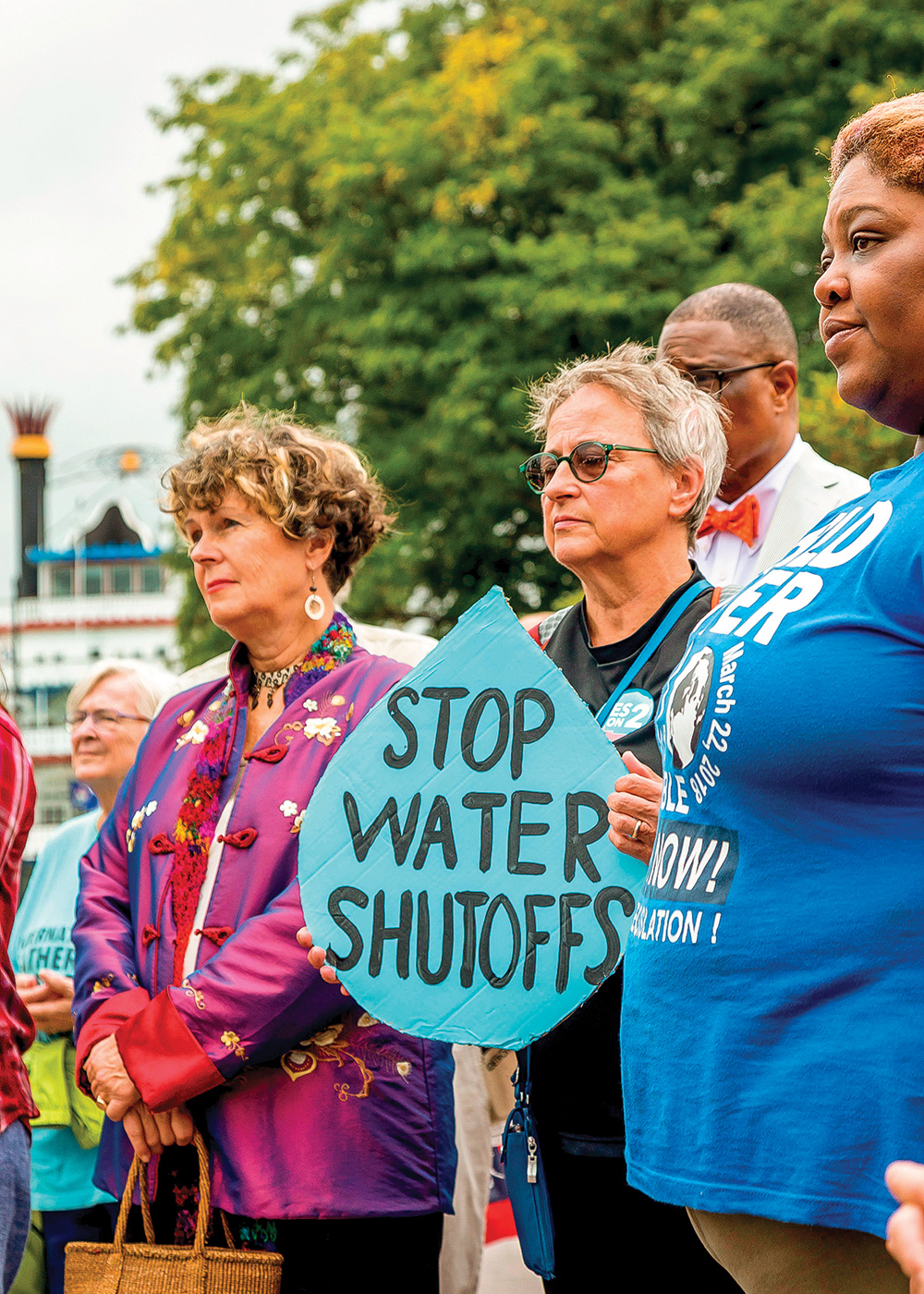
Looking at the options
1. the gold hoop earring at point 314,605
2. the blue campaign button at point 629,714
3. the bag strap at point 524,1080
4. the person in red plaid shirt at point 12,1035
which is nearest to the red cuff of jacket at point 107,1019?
the person in red plaid shirt at point 12,1035

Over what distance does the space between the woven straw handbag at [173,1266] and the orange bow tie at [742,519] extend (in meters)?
1.79

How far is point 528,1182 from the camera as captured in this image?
2338 millimetres

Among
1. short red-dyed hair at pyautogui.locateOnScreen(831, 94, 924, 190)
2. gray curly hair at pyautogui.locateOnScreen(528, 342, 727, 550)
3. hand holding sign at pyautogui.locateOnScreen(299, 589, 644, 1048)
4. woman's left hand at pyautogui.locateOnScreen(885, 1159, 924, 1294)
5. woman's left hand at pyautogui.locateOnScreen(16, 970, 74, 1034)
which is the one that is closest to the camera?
woman's left hand at pyautogui.locateOnScreen(885, 1159, 924, 1294)

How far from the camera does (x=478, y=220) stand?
502 inches

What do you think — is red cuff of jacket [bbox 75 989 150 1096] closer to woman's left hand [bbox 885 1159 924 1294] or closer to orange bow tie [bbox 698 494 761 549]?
orange bow tie [bbox 698 494 761 549]

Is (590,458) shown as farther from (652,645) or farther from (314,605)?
(314,605)

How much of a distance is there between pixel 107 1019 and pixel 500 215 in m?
11.0

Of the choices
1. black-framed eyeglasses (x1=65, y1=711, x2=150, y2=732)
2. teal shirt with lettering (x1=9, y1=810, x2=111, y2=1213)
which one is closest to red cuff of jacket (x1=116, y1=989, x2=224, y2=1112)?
teal shirt with lettering (x1=9, y1=810, x2=111, y2=1213)

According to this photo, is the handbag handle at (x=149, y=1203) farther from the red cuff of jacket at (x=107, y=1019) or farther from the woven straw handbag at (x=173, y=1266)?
the red cuff of jacket at (x=107, y=1019)

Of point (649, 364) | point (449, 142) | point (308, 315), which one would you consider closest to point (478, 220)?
point (449, 142)

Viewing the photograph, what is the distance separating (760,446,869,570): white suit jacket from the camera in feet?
11.0

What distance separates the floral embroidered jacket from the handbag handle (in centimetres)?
4

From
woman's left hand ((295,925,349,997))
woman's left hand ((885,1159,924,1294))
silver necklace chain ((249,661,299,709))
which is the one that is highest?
silver necklace chain ((249,661,299,709))

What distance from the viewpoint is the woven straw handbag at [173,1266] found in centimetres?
244
